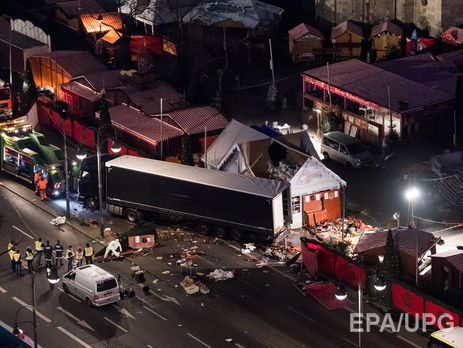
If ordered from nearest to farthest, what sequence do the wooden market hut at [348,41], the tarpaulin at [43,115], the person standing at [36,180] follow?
the person standing at [36,180]
the tarpaulin at [43,115]
the wooden market hut at [348,41]

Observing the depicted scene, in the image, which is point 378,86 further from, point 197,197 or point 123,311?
point 123,311

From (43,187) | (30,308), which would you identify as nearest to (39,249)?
(30,308)

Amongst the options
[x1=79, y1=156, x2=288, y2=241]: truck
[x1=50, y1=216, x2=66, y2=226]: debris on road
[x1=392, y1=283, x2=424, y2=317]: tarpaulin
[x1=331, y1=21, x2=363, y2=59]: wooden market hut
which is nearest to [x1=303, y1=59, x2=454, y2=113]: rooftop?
[x1=331, y1=21, x2=363, y2=59]: wooden market hut

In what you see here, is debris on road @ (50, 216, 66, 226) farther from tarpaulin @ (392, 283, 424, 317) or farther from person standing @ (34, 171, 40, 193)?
tarpaulin @ (392, 283, 424, 317)

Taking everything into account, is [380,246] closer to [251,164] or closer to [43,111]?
[251,164]

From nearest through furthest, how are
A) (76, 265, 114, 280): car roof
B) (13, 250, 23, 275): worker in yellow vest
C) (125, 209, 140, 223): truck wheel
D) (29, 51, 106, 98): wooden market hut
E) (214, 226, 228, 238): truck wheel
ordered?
1. (76, 265, 114, 280): car roof
2. (13, 250, 23, 275): worker in yellow vest
3. (214, 226, 228, 238): truck wheel
4. (125, 209, 140, 223): truck wheel
5. (29, 51, 106, 98): wooden market hut

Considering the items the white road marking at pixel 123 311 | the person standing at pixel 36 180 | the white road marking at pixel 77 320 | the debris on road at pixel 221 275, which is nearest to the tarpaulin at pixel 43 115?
the person standing at pixel 36 180

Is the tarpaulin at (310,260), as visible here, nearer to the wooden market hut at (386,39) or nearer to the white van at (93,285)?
the white van at (93,285)
